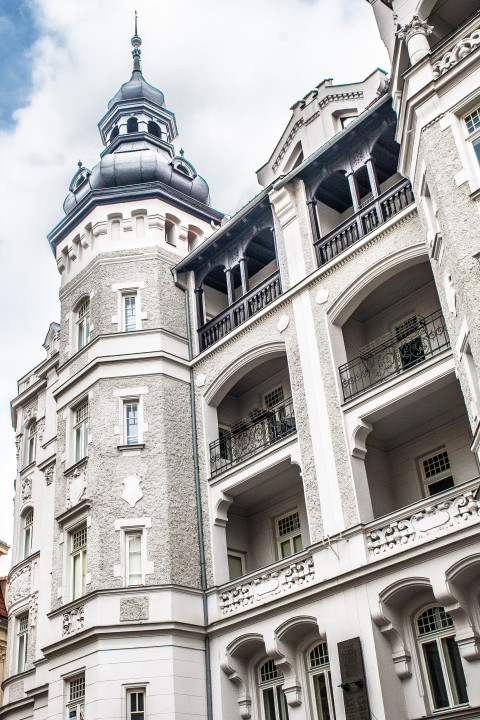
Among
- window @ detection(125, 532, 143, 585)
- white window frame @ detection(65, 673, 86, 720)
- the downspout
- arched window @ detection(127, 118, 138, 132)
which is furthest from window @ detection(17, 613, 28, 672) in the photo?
arched window @ detection(127, 118, 138, 132)

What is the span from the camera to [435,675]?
15.8 meters

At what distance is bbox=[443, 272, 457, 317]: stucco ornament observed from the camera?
14.9 m

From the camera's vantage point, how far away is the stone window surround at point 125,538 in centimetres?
1972

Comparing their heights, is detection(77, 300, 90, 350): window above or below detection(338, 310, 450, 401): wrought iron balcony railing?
above

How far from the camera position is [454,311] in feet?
49.5

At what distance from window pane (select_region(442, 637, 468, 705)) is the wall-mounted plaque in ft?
5.27

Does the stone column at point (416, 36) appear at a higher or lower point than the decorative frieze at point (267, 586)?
higher

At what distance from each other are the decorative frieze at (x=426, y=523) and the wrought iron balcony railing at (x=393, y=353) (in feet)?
10.5

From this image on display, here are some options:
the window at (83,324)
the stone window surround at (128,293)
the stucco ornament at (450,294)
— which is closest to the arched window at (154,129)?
the window at (83,324)

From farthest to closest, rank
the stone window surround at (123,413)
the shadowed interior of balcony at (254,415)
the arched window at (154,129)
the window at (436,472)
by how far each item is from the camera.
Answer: the arched window at (154,129) → the stone window surround at (123,413) → the shadowed interior of balcony at (254,415) → the window at (436,472)

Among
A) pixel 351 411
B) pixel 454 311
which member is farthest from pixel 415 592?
pixel 454 311

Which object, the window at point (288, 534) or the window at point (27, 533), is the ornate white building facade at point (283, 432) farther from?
the window at point (27, 533)

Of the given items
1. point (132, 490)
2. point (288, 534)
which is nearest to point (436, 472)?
point (288, 534)

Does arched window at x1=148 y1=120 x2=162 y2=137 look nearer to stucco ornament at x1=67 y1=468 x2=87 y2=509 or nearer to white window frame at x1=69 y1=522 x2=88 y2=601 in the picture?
stucco ornament at x1=67 y1=468 x2=87 y2=509
